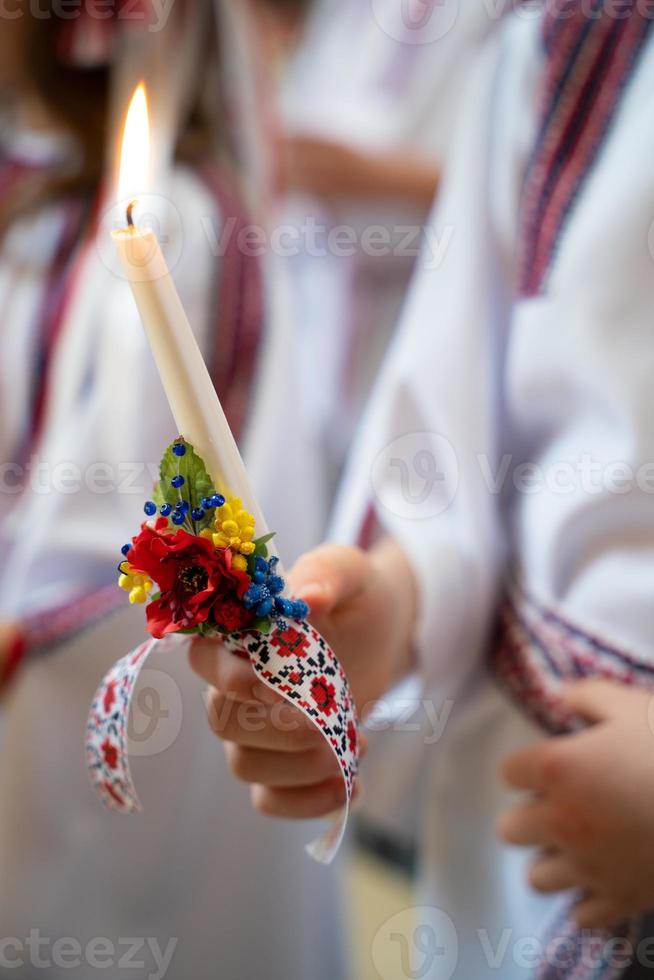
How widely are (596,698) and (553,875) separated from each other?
8 centimetres

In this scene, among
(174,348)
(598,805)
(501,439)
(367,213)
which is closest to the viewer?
(174,348)

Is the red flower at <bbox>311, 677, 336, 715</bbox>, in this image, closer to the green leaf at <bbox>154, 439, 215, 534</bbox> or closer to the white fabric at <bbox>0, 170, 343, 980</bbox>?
the green leaf at <bbox>154, 439, 215, 534</bbox>

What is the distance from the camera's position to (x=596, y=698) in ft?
1.17

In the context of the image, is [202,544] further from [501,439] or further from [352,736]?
[501,439]

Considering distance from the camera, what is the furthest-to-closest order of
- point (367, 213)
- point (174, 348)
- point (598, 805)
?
point (367, 213) < point (598, 805) < point (174, 348)

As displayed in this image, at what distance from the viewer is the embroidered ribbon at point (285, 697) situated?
240 mm

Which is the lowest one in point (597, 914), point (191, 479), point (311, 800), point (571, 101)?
point (597, 914)

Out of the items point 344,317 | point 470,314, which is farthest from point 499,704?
point 344,317

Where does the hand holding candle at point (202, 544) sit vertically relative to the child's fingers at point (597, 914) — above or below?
above

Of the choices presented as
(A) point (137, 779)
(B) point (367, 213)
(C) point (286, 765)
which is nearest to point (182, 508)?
(C) point (286, 765)

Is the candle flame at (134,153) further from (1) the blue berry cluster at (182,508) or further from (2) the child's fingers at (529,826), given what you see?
(2) the child's fingers at (529,826)

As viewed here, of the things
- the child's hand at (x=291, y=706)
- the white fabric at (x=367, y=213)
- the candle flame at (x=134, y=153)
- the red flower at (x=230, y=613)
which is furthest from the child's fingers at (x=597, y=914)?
the white fabric at (x=367, y=213)

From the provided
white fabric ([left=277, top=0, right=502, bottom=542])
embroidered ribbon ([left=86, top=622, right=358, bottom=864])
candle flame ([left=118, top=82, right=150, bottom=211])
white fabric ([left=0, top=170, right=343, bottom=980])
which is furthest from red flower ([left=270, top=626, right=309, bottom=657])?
white fabric ([left=277, top=0, right=502, bottom=542])

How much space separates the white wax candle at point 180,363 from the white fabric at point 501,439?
19cm
